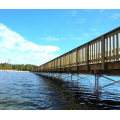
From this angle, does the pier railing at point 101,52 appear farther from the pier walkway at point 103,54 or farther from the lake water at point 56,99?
the lake water at point 56,99

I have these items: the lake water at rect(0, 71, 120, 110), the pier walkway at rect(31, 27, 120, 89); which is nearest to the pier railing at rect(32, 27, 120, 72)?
the pier walkway at rect(31, 27, 120, 89)

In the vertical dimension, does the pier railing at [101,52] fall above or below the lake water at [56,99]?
above

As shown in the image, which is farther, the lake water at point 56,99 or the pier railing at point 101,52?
the pier railing at point 101,52

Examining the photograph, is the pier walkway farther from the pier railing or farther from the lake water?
the lake water

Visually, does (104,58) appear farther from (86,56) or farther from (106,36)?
(86,56)

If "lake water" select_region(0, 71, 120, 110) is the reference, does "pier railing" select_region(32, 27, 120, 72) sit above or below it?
above

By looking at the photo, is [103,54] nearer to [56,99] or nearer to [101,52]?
[101,52]

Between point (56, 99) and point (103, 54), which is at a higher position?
point (103, 54)

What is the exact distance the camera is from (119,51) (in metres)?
8.62

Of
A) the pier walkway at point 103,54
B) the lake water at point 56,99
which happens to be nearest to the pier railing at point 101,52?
the pier walkway at point 103,54

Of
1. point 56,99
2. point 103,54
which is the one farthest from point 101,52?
point 56,99

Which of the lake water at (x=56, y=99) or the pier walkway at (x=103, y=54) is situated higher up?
the pier walkway at (x=103, y=54)
